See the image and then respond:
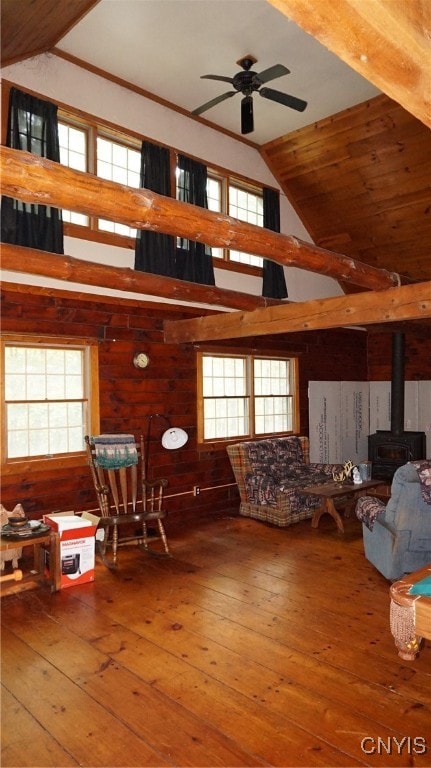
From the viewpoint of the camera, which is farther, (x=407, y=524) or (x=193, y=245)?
(x=193, y=245)

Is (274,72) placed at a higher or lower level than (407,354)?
higher

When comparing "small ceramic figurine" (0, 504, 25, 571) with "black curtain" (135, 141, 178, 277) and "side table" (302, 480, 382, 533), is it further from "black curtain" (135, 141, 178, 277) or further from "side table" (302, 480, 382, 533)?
"side table" (302, 480, 382, 533)

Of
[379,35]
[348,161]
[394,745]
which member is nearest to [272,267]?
[348,161]

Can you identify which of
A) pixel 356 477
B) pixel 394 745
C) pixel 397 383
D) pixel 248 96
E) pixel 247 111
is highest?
pixel 248 96

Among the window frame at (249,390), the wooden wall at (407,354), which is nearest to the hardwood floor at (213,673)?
the window frame at (249,390)

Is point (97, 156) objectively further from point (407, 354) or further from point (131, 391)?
point (407, 354)

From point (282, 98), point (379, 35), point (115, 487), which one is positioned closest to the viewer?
point (379, 35)

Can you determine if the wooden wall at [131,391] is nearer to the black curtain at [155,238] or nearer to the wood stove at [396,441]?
the black curtain at [155,238]

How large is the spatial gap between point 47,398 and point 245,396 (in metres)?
2.87

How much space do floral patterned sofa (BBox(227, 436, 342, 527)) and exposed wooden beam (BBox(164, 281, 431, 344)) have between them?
63.5 inches

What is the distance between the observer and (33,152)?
15.6ft

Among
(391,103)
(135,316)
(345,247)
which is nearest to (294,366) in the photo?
(345,247)

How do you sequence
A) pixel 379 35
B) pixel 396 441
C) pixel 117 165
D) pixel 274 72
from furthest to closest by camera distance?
1. pixel 396 441
2. pixel 117 165
3. pixel 274 72
4. pixel 379 35

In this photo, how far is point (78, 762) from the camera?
2104mm
